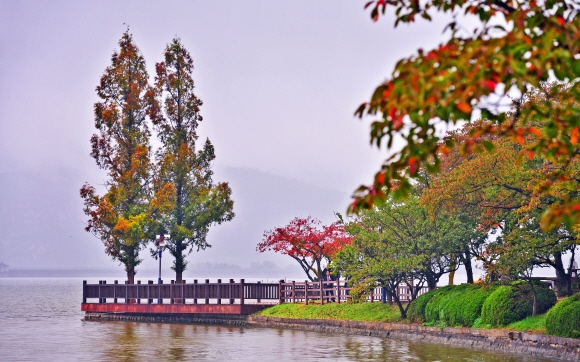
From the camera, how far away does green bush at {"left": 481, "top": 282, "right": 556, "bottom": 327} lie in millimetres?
25781

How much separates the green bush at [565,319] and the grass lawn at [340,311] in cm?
948

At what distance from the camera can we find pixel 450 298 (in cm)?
2867

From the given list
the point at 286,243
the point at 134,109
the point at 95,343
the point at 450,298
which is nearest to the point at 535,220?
the point at 450,298

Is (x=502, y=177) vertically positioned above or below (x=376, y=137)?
above

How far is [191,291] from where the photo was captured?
4319cm

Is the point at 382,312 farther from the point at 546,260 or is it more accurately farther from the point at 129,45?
the point at 129,45

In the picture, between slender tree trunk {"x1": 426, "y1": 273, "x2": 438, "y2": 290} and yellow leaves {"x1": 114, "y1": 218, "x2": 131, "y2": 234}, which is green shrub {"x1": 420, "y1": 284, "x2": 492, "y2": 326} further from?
yellow leaves {"x1": 114, "y1": 218, "x2": 131, "y2": 234}

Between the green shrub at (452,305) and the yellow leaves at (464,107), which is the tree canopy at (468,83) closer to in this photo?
the yellow leaves at (464,107)

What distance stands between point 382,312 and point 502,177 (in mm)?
11081

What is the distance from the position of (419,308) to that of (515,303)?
5098mm

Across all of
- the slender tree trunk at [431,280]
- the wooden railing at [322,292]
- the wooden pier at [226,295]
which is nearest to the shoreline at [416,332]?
the wooden pier at [226,295]

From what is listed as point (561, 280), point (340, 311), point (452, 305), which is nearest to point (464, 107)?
point (452, 305)

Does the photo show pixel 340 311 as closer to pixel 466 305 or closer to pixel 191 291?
pixel 466 305

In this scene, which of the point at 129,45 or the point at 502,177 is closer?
the point at 502,177
